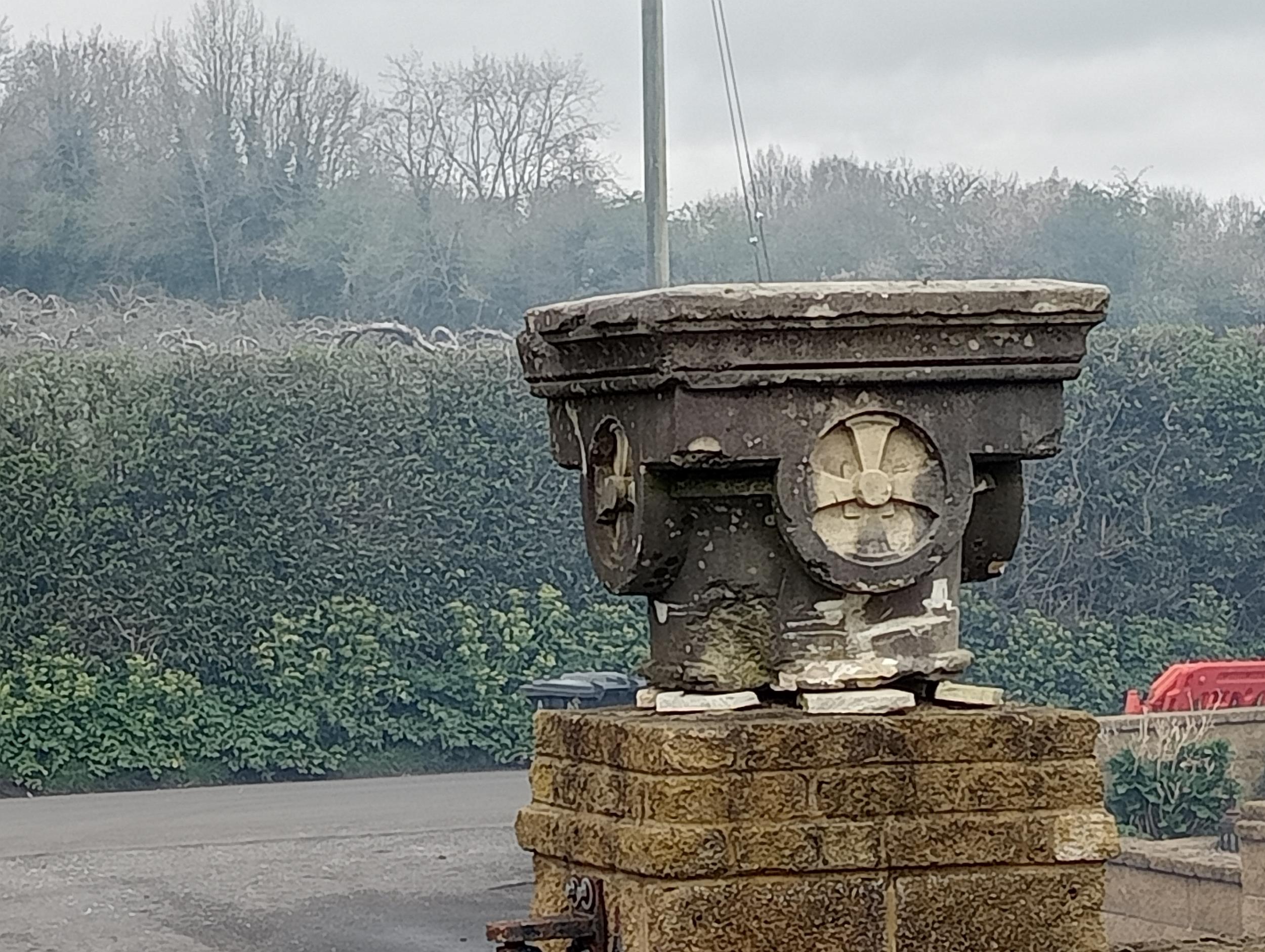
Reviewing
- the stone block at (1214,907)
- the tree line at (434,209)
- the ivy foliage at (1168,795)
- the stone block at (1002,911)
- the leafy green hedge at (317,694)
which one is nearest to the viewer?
the stone block at (1002,911)

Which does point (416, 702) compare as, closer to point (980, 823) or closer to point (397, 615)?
point (397, 615)

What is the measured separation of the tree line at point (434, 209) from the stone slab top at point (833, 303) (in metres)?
23.8

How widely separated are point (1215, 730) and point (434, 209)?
59.0ft

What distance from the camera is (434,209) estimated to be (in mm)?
28641

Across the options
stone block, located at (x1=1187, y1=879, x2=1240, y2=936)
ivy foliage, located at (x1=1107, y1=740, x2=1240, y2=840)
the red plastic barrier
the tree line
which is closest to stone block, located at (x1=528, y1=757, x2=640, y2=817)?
stone block, located at (x1=1187, y1=879, x2=1240, y2=936)

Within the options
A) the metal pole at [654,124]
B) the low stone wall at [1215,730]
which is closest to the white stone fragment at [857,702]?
the low stone wall at [1215,730]

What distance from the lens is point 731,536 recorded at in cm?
322

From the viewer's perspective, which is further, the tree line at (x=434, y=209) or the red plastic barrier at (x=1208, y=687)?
the tree line at (x=434, y=209)

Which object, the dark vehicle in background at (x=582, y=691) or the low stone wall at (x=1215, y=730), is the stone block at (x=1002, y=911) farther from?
the dark vehicle in background at (x=582, y=691)

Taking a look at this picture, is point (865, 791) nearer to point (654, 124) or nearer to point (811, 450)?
point (811, 450)

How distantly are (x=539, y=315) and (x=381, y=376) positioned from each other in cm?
1423

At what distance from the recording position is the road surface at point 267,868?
10.7 metres

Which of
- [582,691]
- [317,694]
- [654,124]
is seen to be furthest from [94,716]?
[654,124]

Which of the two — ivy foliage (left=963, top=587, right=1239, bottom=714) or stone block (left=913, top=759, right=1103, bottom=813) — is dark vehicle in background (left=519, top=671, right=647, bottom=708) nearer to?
ivy foliage (left=963, top=587, right=1239, bottom=714)
